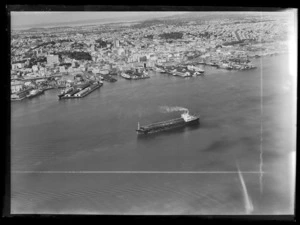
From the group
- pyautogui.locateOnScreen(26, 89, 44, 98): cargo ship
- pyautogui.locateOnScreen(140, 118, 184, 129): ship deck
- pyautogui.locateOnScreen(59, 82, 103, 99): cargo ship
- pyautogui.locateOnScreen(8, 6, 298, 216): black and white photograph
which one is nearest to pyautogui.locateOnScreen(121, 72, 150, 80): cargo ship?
pyautogui.locateOnScreen(8, 6, 298, 216): black and white photograph

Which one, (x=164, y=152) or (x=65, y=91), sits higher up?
(x=65, y=91)

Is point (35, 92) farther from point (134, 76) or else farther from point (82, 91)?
point (134, 76)

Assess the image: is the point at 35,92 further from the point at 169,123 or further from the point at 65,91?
the point at 169,123

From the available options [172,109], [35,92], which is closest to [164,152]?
[172,109]

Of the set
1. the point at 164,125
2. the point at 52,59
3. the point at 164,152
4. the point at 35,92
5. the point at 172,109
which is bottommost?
the point at 164,152

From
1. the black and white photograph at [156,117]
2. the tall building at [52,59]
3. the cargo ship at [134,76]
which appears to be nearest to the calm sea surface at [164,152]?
the black and white photograph at [156,117]

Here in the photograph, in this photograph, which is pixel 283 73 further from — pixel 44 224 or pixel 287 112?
pixel 44 224

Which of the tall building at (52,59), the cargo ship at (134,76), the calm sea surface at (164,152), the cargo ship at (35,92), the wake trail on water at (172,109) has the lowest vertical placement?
the calm sea surface at (164,152)

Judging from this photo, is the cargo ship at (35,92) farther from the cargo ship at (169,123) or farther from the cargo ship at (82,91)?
the cargo ship at (169,123)
